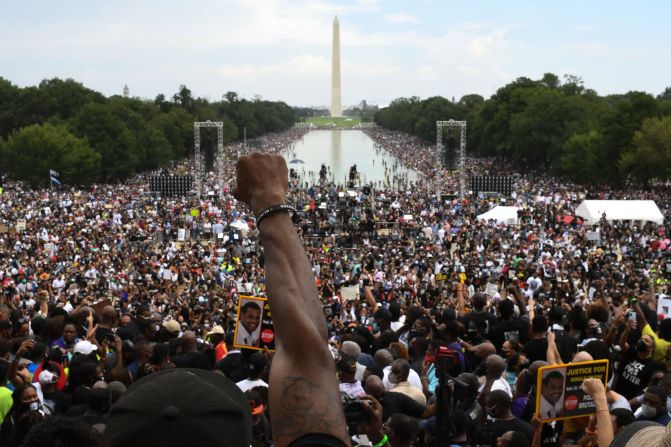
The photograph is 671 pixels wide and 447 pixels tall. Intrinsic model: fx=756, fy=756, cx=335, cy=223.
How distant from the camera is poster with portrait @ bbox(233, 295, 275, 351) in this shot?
7.16m

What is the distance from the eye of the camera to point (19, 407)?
5281mm

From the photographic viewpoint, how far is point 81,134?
67.8 meters

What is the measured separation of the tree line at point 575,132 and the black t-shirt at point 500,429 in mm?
47114

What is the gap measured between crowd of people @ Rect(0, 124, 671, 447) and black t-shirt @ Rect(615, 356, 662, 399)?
15 millimetres

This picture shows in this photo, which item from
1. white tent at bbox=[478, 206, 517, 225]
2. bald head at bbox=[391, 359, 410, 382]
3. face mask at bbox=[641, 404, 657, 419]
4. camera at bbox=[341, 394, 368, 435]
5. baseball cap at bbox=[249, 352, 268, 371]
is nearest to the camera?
camera at bbox=[341, 394, 368, 435]

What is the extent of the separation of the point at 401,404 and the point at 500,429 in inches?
36.8

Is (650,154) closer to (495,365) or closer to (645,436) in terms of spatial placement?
(495,365)

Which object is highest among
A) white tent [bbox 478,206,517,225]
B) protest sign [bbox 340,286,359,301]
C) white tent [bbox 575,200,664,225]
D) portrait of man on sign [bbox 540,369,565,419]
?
portrait of man on sign [bbox 540,369,565,419]

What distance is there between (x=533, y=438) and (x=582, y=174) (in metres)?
56.8

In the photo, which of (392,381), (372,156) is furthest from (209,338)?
(372,156)

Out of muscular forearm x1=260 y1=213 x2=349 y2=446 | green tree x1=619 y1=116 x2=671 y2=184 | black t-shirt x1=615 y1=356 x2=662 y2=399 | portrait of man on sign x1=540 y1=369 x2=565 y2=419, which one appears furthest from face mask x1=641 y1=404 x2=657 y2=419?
green tree x1=619 y1=116 x2=671 y2=184

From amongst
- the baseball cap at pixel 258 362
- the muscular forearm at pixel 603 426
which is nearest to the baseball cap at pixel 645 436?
the muscular forearm at pixel 603 426

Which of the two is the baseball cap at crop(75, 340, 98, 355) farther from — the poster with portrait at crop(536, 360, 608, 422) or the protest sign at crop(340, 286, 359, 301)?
the protest sign at crop(340, 286, 359, 301)

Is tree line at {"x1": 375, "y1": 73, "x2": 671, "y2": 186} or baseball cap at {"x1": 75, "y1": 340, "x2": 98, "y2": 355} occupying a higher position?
tree line at {"x1": 375, "y1": 73, "x2": 671, "y2": 186}
